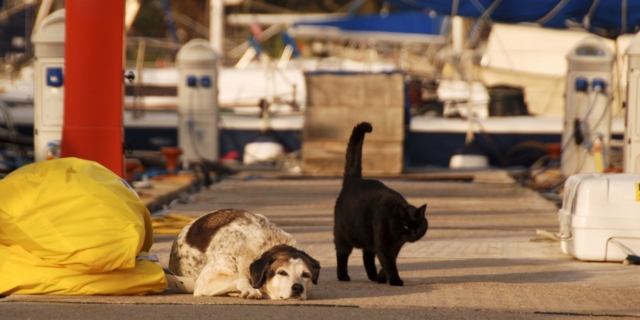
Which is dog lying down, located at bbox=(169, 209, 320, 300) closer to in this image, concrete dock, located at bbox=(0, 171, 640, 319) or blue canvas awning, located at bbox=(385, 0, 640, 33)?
concrete dock, located at bbox=(0, 171, 640, 319)

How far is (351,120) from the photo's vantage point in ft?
53.1

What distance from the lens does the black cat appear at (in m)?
5.81

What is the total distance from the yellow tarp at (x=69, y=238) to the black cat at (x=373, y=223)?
127 cm

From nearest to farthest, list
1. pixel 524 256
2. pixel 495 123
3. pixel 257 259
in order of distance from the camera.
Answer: pixel 257 259 → pixel 524 256 → pixel 495 123

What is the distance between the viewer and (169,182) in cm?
1361

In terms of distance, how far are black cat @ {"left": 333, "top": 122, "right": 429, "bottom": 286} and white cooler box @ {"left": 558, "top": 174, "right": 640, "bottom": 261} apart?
1833 millimetres

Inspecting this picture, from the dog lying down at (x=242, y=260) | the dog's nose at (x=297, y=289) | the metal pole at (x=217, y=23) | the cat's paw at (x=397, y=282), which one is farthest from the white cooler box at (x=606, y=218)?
the metal pole at (x=217, y=23)

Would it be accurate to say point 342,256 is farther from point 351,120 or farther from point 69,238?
point 351,120

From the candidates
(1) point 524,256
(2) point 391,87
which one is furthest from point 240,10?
(1) point 524,256

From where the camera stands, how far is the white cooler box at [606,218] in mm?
7305

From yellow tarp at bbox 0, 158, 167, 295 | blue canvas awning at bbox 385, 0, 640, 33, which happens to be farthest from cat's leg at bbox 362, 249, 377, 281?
blue canvas awning at bbox 385, 0, 640, 33

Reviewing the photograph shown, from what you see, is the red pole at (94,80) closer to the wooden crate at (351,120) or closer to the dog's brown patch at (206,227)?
the dog's brown patch at (206,227)

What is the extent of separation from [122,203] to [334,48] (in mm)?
26478

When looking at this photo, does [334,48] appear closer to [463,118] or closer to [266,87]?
[266,87]
